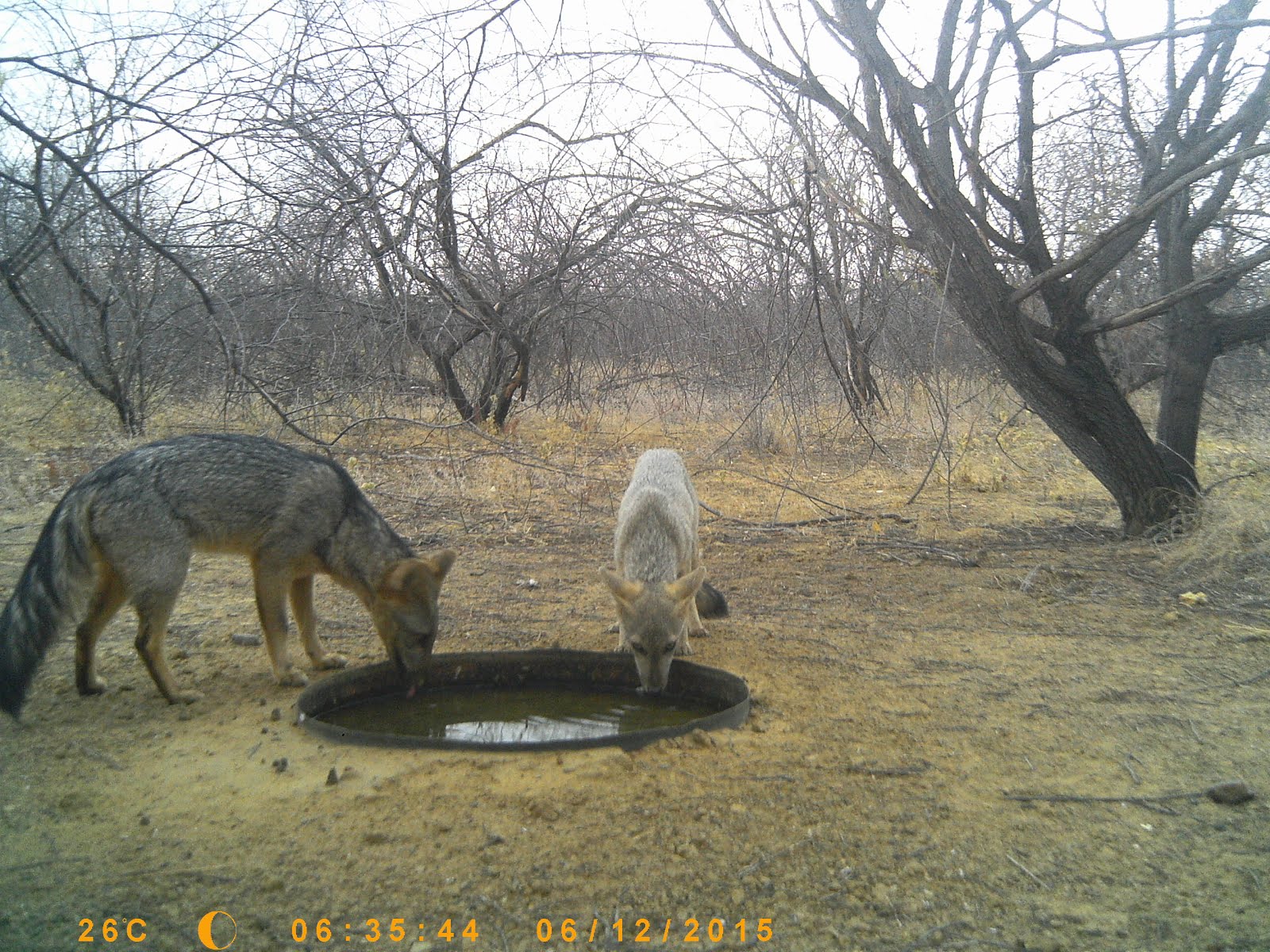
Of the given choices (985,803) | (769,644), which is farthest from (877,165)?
(985,803)

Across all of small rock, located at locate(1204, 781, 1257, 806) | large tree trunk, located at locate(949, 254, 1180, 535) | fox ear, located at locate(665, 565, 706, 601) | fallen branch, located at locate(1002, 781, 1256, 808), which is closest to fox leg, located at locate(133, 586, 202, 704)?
fox ear, located at locate(665, 565, 706, 601)

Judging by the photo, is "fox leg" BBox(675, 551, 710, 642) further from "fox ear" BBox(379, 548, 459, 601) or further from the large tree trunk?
the large tree trunk

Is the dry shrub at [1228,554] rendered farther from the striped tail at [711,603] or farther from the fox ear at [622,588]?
the fox ear at [622,588]

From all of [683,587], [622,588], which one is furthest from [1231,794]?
[622,588]

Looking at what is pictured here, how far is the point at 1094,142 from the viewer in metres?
8.91

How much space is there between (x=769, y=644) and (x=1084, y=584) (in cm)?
300

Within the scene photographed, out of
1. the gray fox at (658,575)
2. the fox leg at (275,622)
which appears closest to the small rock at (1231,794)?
the gray fox at (658,575)

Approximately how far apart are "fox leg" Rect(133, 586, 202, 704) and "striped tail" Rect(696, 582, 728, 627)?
3.22 metres

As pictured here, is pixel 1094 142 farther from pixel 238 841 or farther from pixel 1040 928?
pixel 238 841

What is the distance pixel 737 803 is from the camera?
146 inches

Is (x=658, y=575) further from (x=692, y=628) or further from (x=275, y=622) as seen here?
(x=275, y=622)

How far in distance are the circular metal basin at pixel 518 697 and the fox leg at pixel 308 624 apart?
54 centimetres

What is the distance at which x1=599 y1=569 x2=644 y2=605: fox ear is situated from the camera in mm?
5383

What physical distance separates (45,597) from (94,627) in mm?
461
